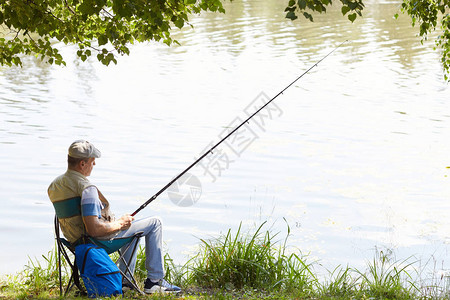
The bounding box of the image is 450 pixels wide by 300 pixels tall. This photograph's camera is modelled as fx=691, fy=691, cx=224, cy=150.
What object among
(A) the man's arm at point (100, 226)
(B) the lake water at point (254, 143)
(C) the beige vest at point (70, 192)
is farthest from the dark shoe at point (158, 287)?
(B) the lake water at point (254, 143)

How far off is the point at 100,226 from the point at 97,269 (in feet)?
0.92

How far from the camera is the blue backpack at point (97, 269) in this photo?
4.33 meters

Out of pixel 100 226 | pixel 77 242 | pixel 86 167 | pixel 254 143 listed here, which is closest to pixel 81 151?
pixel 86 167

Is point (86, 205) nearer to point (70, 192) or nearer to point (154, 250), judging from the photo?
point (70, 192)

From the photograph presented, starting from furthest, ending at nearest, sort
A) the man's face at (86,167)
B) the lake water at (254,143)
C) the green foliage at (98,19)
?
the lake water at (254,143), the green foliage at (98,19), the man's face at (86,167)

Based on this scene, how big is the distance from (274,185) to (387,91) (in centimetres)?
775

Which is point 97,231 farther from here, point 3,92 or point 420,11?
point 3,92

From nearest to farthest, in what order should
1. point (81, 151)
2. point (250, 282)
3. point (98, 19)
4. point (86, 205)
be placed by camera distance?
point (86, 205), point (81, 151), point (250, 282), point (98, 19)

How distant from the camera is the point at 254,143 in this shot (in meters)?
11.8

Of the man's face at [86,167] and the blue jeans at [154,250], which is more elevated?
the man's face at [86,167]

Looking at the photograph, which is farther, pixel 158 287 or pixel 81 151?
pixel 158 287

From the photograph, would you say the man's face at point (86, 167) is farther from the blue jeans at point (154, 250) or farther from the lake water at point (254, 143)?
the lake water at point (254, 143)

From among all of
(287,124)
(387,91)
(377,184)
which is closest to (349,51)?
(387,91)

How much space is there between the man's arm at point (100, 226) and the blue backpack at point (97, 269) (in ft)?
0.37
